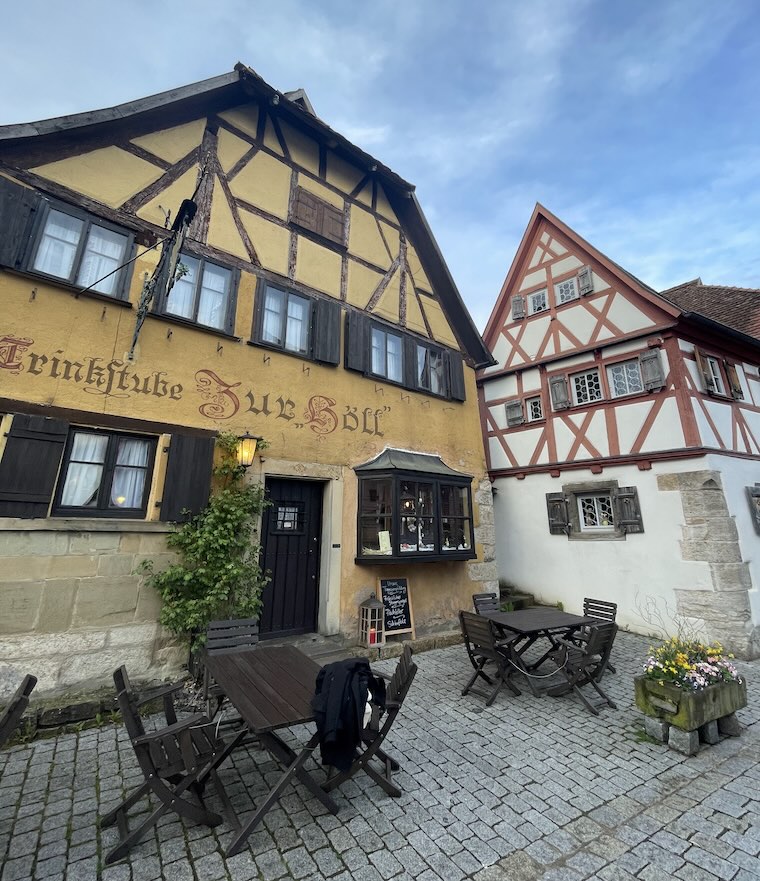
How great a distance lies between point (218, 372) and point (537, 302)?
9.06 metres

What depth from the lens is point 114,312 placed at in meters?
5.10

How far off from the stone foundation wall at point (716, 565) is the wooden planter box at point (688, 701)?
3.72 meters

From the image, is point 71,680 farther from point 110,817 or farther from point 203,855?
point 203,855

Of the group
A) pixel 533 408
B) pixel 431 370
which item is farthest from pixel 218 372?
pixel 533 408

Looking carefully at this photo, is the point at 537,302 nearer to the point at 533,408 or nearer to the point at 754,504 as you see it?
the point at 533,408

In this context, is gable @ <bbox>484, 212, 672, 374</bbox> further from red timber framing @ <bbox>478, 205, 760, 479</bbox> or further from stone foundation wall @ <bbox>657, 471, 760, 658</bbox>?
stone foundation wall @ <bbox>657, 471, 760, 658</bbox>

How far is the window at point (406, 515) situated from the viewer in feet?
21.2

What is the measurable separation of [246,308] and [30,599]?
4.39 m

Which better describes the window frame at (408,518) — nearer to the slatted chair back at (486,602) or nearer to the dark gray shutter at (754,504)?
the slatted chair back at (486,602)

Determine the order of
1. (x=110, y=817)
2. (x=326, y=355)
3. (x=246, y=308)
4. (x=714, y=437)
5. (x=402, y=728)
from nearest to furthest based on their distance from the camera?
(x=110, y=817), (x=402, y=728), (x=246, y=308), (x=326, y=355), (x=714, y=437)

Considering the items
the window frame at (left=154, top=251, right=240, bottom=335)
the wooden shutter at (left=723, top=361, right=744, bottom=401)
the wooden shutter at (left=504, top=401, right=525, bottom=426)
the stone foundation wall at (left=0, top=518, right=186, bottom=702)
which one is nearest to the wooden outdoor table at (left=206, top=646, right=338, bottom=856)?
the stone foundation wall at (left=0, top=518, right=186, bottom=702)

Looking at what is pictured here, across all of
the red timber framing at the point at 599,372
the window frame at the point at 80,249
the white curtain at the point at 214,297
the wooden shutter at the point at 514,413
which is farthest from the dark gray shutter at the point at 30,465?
the wooden shutter at the point at 514,413

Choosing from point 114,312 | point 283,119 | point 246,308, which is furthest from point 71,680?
point 283,119

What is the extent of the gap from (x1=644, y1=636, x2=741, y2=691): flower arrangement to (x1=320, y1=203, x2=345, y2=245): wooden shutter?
7606 millimetres
